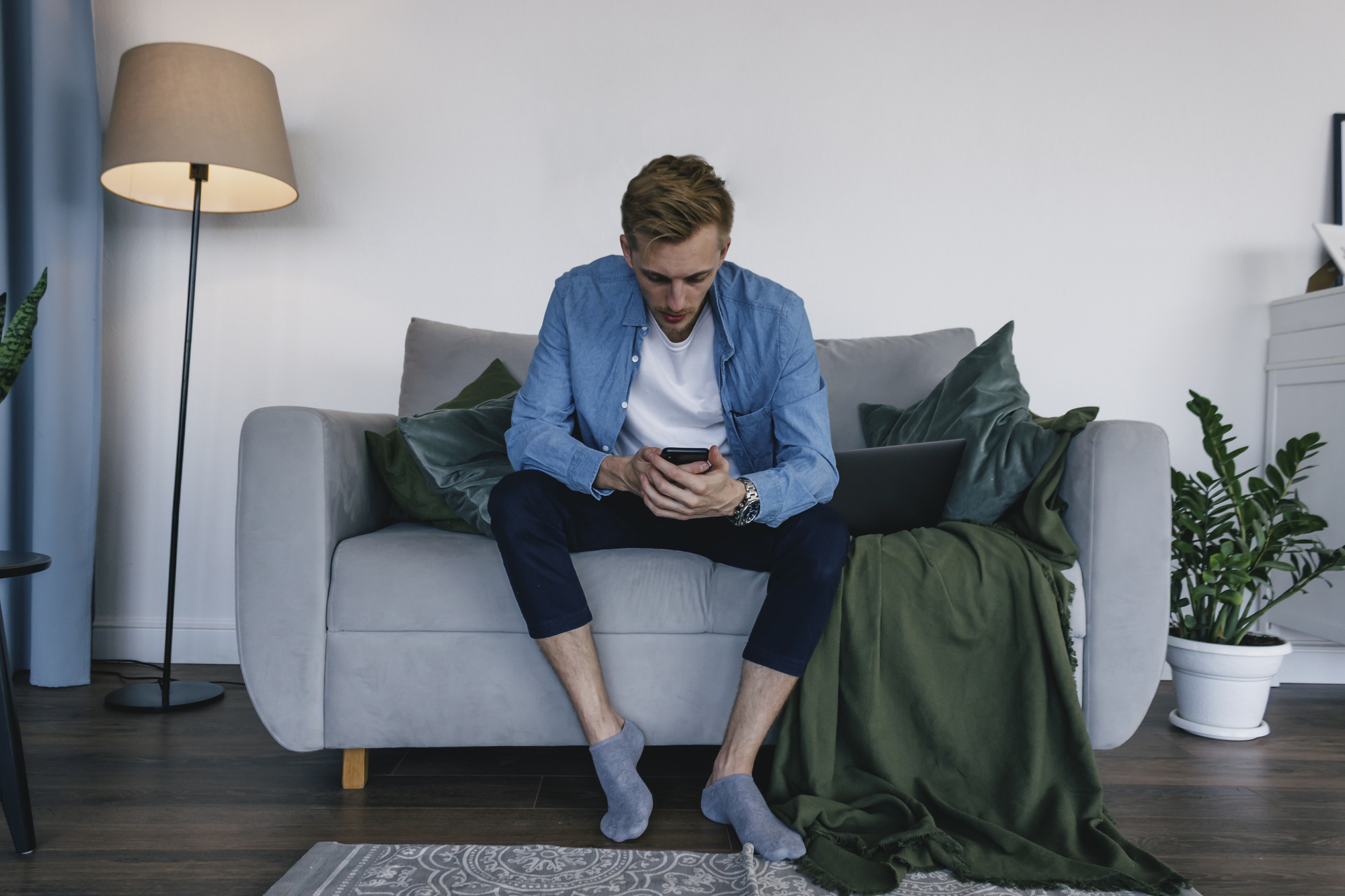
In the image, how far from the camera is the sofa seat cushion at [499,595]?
1438mm

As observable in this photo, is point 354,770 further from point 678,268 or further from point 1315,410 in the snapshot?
point 1315,410

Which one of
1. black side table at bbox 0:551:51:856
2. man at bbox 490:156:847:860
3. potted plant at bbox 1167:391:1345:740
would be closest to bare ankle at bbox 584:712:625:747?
man at bbox 490:156:847:860

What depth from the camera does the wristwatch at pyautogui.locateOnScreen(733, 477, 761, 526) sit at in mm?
1353

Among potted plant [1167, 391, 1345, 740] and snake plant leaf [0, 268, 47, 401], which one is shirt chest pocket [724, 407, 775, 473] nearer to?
potted plant [1167, 391, 1345, 740]

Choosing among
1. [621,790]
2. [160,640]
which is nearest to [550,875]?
[621,790]

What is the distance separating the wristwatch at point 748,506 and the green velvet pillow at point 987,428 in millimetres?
483

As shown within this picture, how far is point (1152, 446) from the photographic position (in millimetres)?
1442

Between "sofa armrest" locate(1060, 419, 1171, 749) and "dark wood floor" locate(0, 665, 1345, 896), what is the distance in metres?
0.18

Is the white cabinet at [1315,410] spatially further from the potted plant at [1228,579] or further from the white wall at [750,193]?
the potted plant at [1228,579]

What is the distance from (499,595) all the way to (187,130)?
138 cm

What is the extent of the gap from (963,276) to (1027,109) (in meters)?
0.50

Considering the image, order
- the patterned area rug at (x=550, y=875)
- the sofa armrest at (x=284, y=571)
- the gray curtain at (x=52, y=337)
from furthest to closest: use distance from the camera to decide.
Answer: the gray curtain at (x=52, y=337) → the sofa armrest at (x=284, y=571) → the patterned area rug at (x=550, y=875)

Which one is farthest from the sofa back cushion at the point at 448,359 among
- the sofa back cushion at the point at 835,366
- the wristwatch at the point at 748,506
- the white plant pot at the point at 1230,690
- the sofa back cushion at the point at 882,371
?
the white plant pot at the point at 1230,690

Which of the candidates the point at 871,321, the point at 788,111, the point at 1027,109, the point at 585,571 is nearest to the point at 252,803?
the point at 585,571
